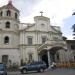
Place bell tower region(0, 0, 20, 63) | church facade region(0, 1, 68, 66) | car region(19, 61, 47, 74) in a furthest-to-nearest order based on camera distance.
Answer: bell tower region(0, 0, 20, 63) → church facade region(0, 1, 68, 66) → car region(19, 61, 47, 74)

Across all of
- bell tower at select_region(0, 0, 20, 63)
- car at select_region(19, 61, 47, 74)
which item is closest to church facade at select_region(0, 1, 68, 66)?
bell tower at select_region(0, 0, 20, 63)

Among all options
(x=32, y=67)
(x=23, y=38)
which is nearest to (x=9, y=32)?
(x=23, y=38)

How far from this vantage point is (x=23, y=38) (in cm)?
4719

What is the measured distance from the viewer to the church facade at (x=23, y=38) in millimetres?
46375

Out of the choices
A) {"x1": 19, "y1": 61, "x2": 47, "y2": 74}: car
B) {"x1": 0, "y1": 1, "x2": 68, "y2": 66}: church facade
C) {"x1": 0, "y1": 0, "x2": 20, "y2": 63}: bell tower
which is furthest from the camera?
{"x1": 0, "y1": 0, "x2": 20, "y2": 63}: bell tower

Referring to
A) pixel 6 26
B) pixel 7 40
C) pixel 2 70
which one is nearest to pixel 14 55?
pixel 7 40

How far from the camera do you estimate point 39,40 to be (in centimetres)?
4778

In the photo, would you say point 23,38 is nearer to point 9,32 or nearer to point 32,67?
point 9,32

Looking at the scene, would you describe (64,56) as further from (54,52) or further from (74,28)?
(74,28)

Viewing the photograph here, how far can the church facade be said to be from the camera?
46.4m

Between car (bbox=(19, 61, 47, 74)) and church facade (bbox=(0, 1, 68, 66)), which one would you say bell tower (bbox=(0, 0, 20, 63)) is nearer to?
church facade (bbox=(0, 1, 68, 66))

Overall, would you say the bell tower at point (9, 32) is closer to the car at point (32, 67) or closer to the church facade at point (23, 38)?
the church facade at point (23, 38)

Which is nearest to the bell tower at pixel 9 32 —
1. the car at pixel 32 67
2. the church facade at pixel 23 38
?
the church facade at pixel 23 38

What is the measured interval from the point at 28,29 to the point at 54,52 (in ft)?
25.4
